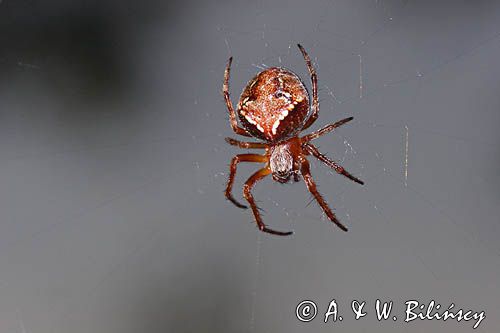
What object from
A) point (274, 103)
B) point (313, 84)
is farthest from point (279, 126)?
point (313, 84)

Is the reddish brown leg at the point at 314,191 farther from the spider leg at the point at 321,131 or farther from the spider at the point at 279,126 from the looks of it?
the spider leg at the point at 321,131

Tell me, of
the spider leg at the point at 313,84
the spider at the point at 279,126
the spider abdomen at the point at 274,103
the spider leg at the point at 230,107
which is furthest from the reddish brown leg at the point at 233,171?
the spider leg at the point at 313,84

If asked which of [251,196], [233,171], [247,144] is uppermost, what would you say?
[247,144]

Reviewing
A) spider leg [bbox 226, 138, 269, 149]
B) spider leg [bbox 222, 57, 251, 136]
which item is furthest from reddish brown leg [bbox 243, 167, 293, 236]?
spider leg [bbox 222, 57, 251, 136]

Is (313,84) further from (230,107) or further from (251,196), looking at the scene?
(251,196)

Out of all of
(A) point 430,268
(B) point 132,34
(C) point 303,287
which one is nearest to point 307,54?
(A) point 430,268

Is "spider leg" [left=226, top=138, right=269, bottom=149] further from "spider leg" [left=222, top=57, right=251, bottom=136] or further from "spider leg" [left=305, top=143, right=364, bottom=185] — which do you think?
"spider leg" [left=305, top=143, right=364, bottom=185]

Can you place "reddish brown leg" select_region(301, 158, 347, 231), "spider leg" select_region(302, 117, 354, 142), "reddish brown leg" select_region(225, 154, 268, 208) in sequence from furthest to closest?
1. "reddish brown leg" select_region(225, 154, 268, 208)
2. "reddish brown leg" select_region(301, 158, 347, 231)
3. "spider leg" select_region(302, 117, 354, 142)
